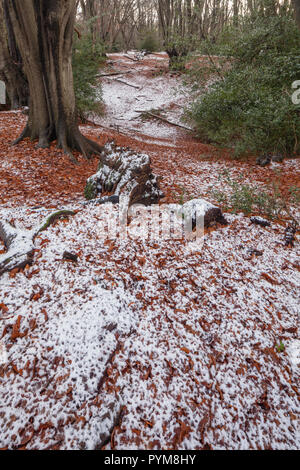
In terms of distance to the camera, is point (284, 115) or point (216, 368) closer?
point (216, 368)

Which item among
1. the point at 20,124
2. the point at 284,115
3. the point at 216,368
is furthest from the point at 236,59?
the point at 216,368

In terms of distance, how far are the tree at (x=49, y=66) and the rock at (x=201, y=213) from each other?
356 cm

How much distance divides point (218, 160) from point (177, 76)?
14602 millimetres

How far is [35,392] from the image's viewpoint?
72.4 inches

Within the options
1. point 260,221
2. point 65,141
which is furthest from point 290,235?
point 65,141

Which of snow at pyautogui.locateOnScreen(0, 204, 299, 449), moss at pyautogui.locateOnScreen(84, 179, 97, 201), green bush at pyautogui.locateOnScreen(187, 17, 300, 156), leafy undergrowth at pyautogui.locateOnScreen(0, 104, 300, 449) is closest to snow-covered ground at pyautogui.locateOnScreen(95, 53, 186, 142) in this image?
green bush at pyautogui.locateOnScreen(187, 17, 300, 156)

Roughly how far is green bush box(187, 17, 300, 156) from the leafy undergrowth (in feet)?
17.1

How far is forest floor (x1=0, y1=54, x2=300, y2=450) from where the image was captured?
1.81 m

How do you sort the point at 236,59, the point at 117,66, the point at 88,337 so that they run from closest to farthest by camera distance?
the point at 88,337, the point at 236,59, the point at 117,66

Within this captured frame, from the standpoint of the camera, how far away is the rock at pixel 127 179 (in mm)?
4133

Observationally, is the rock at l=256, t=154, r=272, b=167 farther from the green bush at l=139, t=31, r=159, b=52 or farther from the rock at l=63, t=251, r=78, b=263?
the green bush at l=139, t=31, r=159, b=52

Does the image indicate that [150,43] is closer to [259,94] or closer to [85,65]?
[85,65]

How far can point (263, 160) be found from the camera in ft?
24.6

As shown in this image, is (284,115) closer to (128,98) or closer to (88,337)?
(88,337)
